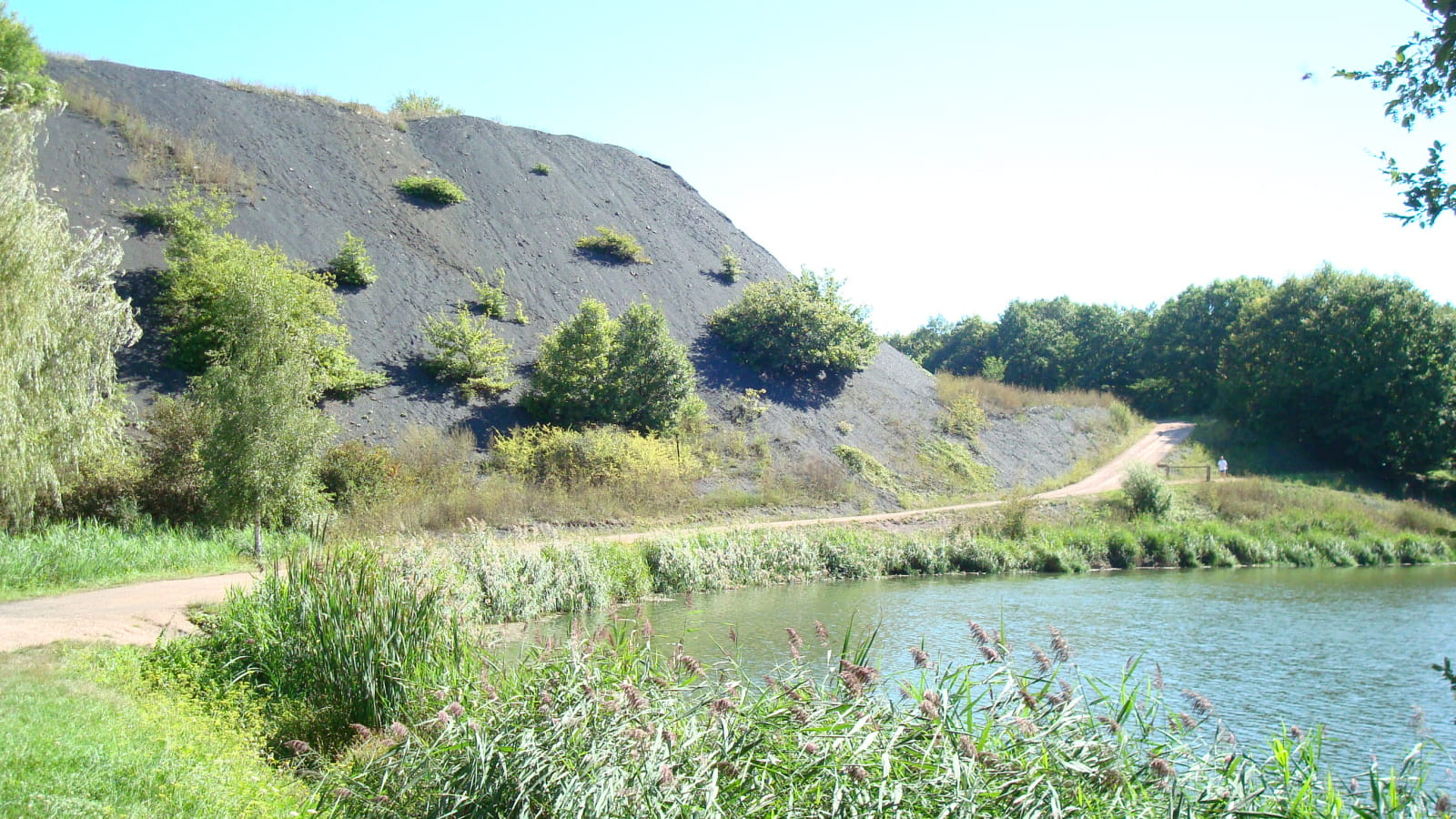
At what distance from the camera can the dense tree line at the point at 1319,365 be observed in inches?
1554

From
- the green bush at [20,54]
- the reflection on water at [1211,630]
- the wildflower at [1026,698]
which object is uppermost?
the green bush at [20,54]

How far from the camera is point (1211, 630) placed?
52.4 ft

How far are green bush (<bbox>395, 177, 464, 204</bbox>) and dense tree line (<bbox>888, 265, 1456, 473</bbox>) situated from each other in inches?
1157

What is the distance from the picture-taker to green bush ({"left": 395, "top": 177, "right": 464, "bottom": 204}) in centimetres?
3934

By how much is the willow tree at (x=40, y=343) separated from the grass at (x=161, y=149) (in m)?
17.5

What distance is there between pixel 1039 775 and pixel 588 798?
7.55 ft

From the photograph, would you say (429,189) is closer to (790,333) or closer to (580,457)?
(790,333)

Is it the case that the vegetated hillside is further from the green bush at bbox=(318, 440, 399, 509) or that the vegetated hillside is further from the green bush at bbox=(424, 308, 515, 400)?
the green bush at bbox=(318, 440, 399, 509)

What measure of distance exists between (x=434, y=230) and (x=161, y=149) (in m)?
9.97

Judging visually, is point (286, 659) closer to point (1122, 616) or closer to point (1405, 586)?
point (1122, 616)

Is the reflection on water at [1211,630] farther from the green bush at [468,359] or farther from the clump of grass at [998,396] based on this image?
the clump of grass at [998,396]

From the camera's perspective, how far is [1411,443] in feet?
130

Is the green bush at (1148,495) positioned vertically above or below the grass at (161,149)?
below

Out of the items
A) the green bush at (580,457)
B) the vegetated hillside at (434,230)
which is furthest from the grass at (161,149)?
the green bush at (580,457)
